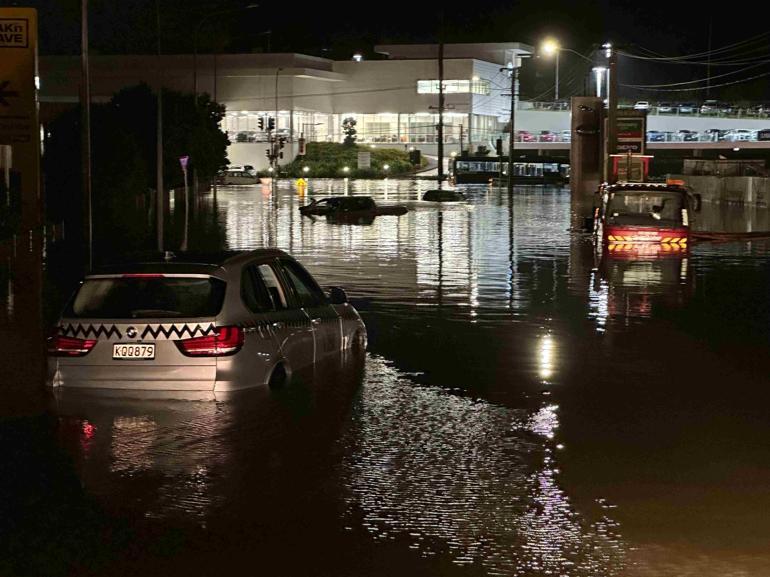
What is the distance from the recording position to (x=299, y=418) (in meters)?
11.8

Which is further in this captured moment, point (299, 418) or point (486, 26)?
point (486, 26)

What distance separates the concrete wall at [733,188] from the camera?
62938mm

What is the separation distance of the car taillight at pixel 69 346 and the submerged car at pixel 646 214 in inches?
905

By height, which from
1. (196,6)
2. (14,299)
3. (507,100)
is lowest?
(14,299)

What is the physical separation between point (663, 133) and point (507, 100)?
18.9 meters

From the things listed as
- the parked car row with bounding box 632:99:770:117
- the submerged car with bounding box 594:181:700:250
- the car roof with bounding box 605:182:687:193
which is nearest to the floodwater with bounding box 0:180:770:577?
the submerged car with bounding box 594:181:700:250

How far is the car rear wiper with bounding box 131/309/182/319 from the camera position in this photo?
11.8 m

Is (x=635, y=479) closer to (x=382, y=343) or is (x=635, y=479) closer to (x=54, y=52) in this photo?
(x=382, y=343)

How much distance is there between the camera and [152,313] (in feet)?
38.9

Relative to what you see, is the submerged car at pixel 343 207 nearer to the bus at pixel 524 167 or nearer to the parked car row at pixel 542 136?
the bus at pixel 524 167

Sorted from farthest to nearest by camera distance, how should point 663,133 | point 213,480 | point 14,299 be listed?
point 663,133 < point 14,299 < point 213,480

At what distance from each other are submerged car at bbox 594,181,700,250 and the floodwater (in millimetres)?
13304

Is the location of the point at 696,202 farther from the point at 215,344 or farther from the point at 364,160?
the point at 364,160

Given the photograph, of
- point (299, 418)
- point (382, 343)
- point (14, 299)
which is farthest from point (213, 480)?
point (14, 299)
